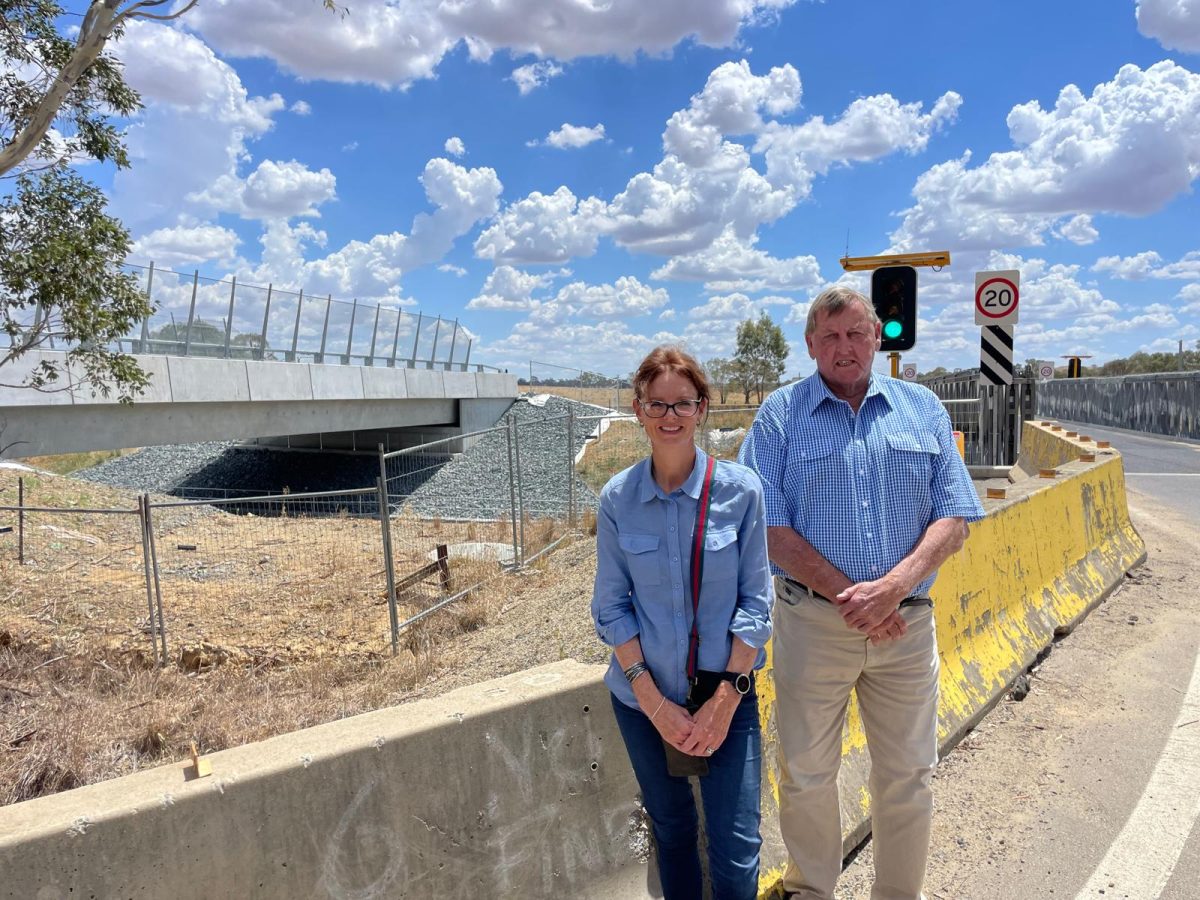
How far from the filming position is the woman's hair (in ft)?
7.82

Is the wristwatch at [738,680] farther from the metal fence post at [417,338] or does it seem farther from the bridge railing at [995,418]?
the metal fence post at [417,338]

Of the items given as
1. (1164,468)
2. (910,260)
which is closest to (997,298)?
(910,260)

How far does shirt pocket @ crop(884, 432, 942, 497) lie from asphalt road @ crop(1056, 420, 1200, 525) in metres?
10.2

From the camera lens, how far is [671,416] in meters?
2.37

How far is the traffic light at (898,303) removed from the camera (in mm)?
8156

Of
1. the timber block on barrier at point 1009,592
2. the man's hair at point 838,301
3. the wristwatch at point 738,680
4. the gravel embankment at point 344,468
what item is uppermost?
the man's hair at point 838,301

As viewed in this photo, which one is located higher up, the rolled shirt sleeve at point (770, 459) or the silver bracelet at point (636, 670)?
the rolled shirt sleeve at point (770, 459)

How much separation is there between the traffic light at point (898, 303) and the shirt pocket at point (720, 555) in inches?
252

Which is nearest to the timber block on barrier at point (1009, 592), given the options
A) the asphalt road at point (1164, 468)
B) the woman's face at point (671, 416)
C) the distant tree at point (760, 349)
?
the woman's face at point (671, 416)

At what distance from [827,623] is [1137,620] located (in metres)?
5.08

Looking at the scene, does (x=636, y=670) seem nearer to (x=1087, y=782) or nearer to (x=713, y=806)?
(x=713, y=806)

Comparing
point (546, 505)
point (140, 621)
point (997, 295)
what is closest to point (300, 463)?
point (546, 505)

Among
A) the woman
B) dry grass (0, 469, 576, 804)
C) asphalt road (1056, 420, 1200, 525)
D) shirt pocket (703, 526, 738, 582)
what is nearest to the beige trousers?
the woman

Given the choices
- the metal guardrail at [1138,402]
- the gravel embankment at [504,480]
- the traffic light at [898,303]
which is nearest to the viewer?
the traffic light at [898,303]
